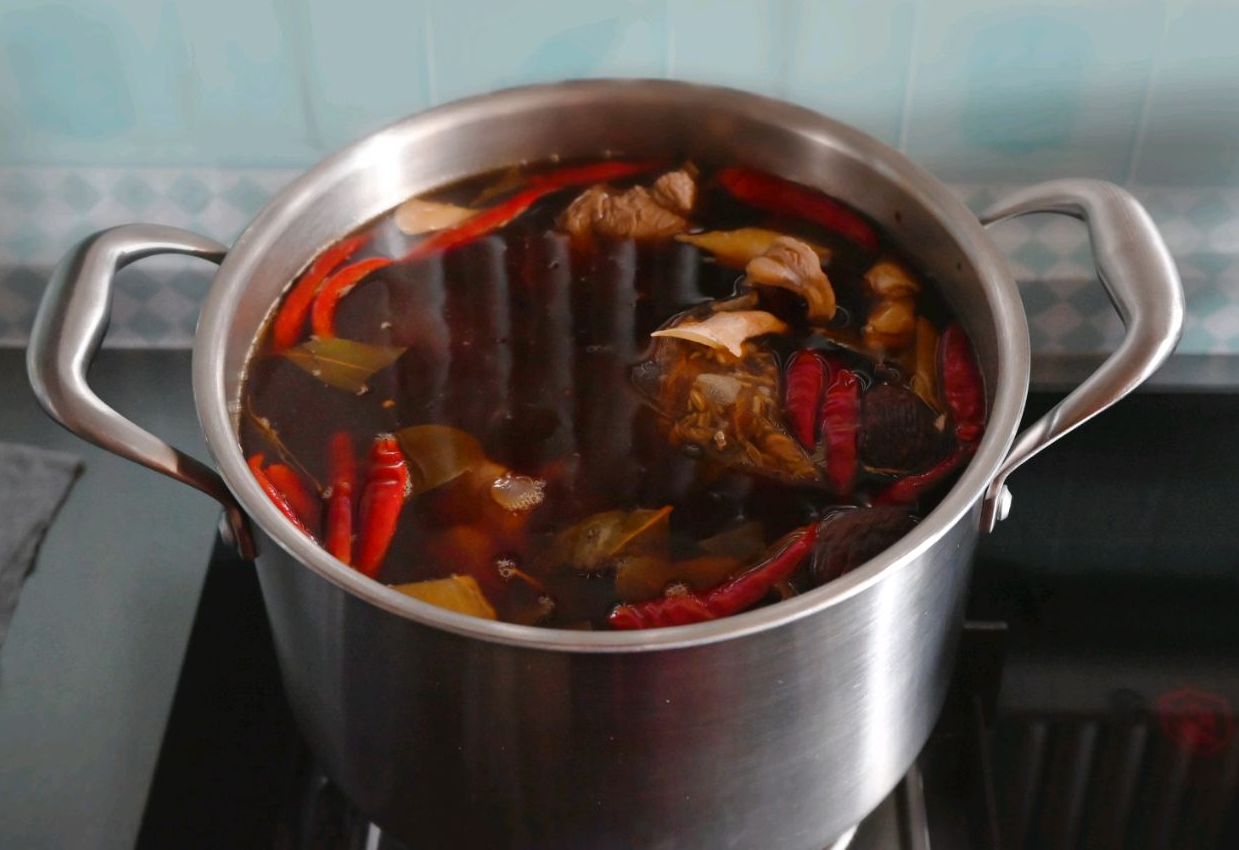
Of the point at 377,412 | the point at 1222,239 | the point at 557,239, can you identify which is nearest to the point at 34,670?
the point at 377,412

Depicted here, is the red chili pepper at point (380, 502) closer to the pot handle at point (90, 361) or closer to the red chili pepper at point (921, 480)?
the pot handle at point (90, 361)

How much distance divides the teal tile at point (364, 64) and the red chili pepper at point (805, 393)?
435 millimetres

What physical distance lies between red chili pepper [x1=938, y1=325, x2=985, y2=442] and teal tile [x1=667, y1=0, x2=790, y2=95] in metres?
0.32

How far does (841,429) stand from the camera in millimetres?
910

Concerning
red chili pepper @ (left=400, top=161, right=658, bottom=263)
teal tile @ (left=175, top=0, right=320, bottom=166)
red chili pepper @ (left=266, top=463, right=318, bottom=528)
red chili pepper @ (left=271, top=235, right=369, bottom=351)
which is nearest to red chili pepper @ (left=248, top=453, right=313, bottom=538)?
red chili pepper @ (left=266, top=463, right=318, bottom=528)

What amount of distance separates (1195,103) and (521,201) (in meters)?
0.57

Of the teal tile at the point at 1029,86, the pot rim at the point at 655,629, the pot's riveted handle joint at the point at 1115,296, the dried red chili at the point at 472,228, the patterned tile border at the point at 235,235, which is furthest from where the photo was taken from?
the patterned tile border at the point at 235,235

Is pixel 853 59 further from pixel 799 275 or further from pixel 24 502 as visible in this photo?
pixel 24 502

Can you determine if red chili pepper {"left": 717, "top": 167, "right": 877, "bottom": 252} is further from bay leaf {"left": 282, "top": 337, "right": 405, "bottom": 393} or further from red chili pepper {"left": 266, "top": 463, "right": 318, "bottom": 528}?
red chili pepper {"left": 266, "top": 463, "right": 318, "bottom": 528}

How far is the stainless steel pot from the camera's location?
0.70 meters

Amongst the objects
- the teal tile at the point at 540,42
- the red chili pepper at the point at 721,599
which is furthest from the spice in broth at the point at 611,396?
the teal tile at the point at 540,42

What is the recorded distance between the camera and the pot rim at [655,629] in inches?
26.6

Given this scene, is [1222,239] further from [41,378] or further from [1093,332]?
[41,378]

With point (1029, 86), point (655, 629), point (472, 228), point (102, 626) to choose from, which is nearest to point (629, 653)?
Result: point (655, 629)
